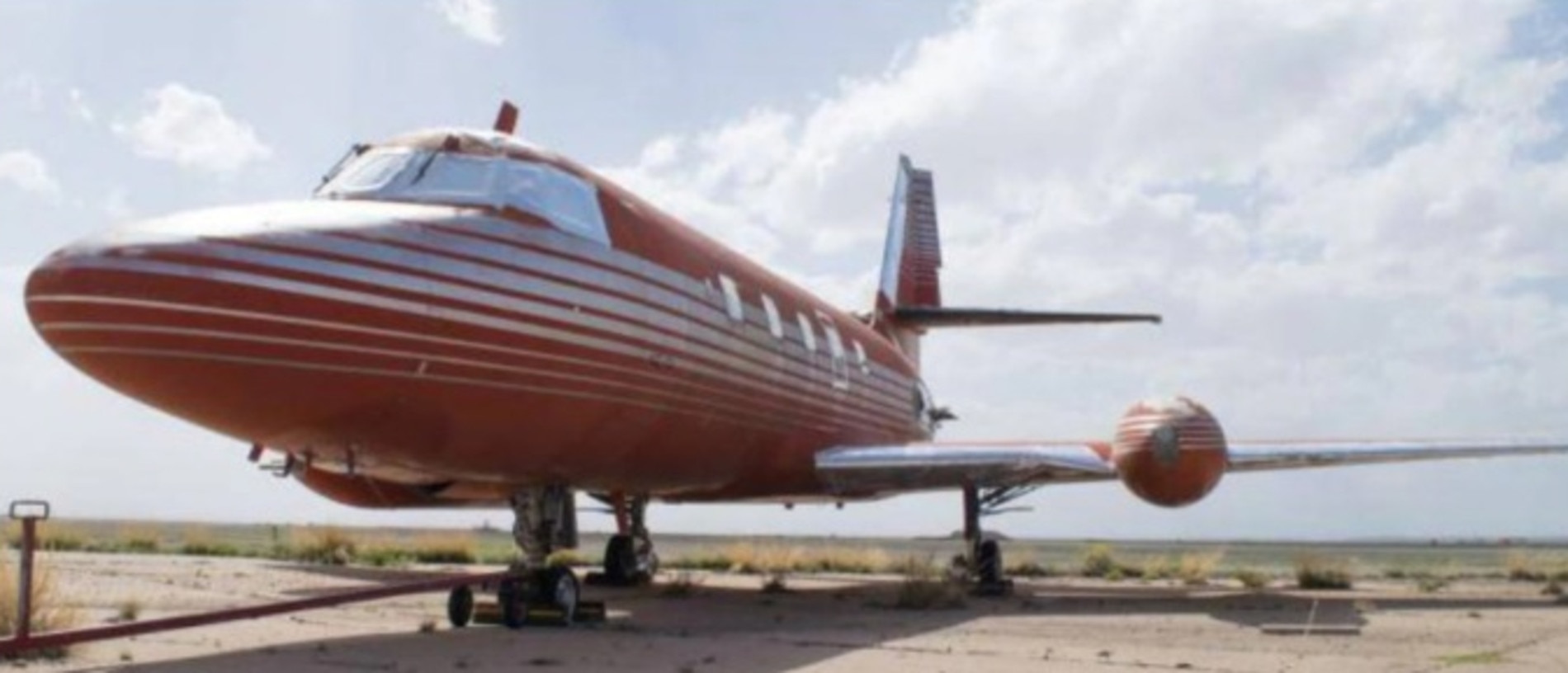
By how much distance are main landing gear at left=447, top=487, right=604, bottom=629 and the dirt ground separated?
283 millimetres

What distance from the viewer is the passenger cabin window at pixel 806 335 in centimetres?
1672

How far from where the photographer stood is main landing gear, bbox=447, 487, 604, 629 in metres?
11.2

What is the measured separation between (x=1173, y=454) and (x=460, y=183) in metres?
8.04

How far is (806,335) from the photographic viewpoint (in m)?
16.9

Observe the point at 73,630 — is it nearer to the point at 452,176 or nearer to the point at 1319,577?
the point at 452,176

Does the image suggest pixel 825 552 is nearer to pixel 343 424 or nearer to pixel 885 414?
pixel 885 414

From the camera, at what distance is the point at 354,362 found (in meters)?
9.09

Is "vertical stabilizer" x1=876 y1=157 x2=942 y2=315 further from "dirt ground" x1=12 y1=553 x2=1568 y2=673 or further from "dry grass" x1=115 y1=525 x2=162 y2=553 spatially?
"dry grass" x1=115 y1=525 x2=162 y2=553

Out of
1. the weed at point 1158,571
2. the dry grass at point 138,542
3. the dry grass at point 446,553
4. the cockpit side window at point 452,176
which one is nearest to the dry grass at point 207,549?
the dry grass at point 138,542

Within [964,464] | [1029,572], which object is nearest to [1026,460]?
[964,464]

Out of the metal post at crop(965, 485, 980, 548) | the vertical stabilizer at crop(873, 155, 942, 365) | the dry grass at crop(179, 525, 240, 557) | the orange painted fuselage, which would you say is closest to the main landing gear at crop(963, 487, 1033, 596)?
the metal post at crop(965, 485, 980, 548)

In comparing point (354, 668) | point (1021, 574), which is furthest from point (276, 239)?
point (1021, 574)

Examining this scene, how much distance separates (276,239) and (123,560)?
53.7 ft

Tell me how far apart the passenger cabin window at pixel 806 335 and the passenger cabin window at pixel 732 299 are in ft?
7.06
